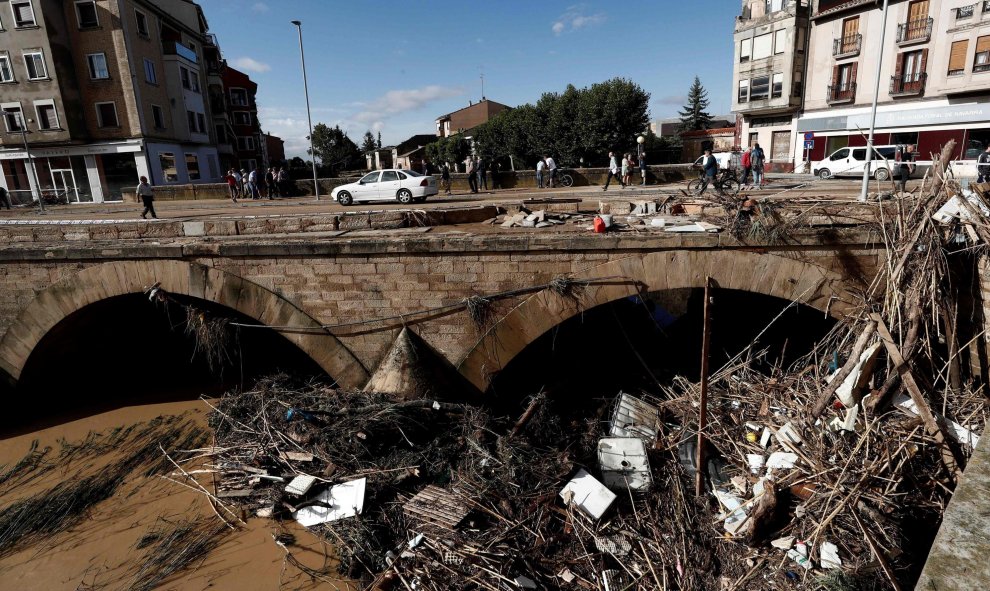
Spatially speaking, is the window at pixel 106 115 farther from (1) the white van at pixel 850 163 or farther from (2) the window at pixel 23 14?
(1) the white van at pixel 850 163

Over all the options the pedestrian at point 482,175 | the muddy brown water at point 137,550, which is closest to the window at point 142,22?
the pedestrian at point 482,175

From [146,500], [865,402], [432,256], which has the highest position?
[432,256]

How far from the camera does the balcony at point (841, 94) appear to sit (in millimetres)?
26453

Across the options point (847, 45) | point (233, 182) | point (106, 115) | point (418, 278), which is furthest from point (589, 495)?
point (106, 115)

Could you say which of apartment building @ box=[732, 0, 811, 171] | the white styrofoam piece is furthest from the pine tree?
the white styrofoam piece

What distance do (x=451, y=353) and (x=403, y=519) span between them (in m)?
2.46

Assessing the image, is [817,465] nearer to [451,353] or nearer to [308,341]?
[451,353]

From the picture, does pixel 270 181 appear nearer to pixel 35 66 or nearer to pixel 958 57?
pixel 35 66

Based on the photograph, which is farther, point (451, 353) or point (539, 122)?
point (539, 122)

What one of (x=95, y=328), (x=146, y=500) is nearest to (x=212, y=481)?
(x=146, y=500)

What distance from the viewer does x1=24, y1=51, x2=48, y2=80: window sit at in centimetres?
→ 2495

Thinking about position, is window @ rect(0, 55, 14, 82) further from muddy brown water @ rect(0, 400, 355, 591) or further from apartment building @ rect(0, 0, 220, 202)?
muddy brown water @ rect(0, 400, 355, 591)

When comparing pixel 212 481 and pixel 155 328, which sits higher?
pixel 155 328

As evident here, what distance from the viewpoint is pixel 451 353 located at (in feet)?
27.4
